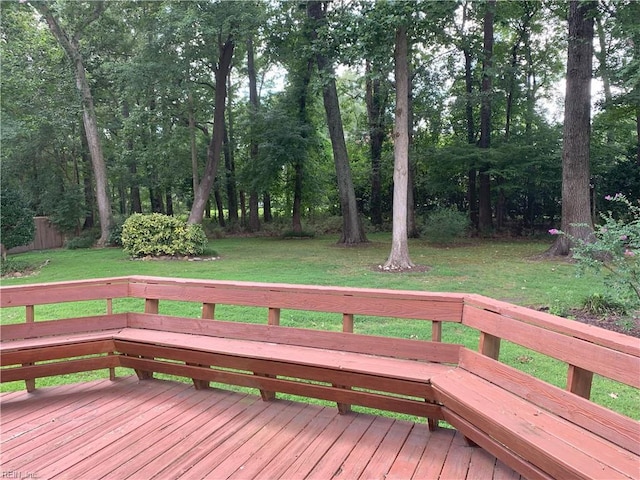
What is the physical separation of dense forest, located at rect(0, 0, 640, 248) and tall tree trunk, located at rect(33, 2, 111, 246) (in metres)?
0.06

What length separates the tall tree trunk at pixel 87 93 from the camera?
48.3 feet

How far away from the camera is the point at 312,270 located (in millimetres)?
9453

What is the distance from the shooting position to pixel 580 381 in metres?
1.85

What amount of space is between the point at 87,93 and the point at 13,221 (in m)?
7.39

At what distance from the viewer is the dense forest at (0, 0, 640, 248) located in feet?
38.6

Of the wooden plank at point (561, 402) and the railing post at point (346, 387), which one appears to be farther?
the railing post at point (346, 387)

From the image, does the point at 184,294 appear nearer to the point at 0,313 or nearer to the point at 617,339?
the point at 617,339

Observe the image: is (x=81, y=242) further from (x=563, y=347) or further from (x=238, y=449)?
(x=563, y=347)

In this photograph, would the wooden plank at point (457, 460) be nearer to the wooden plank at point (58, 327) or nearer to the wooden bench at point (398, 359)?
the wooden bench at point (398, 359)

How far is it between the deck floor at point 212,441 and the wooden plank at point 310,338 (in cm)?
41

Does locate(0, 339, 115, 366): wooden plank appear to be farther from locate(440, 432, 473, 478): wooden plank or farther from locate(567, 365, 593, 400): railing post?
locate(567, 365, 593, 400): railing post

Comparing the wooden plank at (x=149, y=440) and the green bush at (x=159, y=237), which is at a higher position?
the green bush at (x=159, y=237)

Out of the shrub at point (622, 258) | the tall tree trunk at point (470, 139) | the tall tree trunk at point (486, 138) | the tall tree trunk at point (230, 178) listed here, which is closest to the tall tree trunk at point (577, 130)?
the tall tree trunk at point (486, 138)

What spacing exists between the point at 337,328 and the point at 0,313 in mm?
4940
